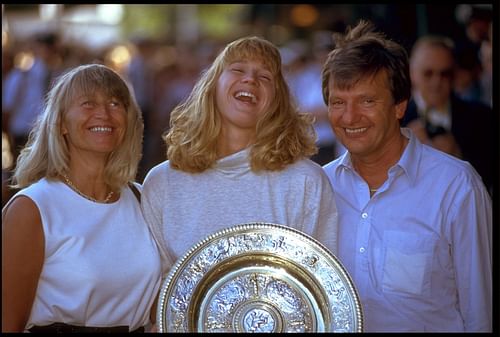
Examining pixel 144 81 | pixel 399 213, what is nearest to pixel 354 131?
pixel 399 213

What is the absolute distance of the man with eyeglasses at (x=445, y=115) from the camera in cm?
611

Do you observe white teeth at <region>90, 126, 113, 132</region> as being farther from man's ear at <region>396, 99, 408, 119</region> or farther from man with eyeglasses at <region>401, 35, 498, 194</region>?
man with eyeglasses at <region>401, 35, 498, 194</region>

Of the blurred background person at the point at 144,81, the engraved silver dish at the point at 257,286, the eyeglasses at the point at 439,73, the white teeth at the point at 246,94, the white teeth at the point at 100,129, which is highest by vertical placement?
the white teeth at the point at 246,94

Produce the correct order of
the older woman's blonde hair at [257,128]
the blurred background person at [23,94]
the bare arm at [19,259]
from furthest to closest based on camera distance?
the blurred background person at [23,94]
the older woman's blonde hair at [257,128]
the bare arm at [19,259]

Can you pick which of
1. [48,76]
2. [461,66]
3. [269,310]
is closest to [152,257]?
[269,310]

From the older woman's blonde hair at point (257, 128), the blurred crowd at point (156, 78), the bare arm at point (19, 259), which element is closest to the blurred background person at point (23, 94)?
the blurred crowd at point (156, 78)

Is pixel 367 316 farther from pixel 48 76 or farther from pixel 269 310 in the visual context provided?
pixel 48 76

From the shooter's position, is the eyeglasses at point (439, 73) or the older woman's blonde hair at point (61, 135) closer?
the older woman's blonde hair at point (61, 135)

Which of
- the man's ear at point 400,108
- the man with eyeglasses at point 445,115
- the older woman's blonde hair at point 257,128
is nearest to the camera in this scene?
the older woman's blonde hair at point 257,128

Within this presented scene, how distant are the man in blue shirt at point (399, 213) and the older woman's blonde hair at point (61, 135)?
927 mm

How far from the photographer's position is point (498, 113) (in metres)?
4.61

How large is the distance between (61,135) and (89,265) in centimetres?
57

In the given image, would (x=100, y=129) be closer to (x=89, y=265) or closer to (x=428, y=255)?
(x=89, y=265)

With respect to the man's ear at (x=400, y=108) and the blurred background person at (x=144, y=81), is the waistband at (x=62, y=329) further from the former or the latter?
the blurred background person at (x=144, y=81)
